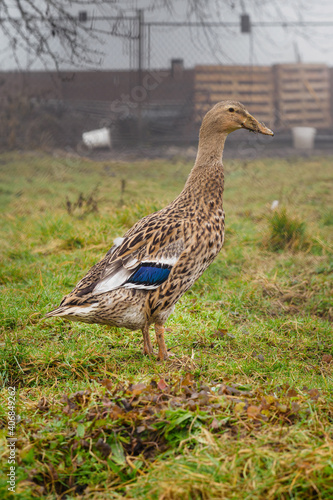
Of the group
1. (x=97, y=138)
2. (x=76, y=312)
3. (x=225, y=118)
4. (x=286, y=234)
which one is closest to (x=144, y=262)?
(x=76, y=312)

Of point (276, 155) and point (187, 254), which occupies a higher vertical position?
point (276, 155)

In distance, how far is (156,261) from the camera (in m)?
3.35

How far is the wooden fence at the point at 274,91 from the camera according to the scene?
44.0 ft

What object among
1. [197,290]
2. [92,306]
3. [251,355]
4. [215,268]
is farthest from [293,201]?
[92,306]

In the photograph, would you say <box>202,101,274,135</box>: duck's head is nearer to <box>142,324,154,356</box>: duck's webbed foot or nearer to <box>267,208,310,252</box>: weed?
<box>142,324,154,356</box>: duck's webbed foot

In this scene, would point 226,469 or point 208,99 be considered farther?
point 208,99

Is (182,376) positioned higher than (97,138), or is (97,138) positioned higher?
(97,138)

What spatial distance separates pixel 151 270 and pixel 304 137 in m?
12.2

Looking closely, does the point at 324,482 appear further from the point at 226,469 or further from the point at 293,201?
the point at 293,201

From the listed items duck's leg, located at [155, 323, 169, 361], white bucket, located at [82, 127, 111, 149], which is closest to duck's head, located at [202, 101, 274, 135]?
duck's leg, located at [155, 323, 169, 361]

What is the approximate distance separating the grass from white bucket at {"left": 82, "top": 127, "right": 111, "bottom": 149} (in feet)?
19.1

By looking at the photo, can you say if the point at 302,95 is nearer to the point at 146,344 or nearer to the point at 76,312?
the point at 146,344

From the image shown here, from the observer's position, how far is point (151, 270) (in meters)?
3.34

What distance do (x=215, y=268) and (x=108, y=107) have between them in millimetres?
8566
